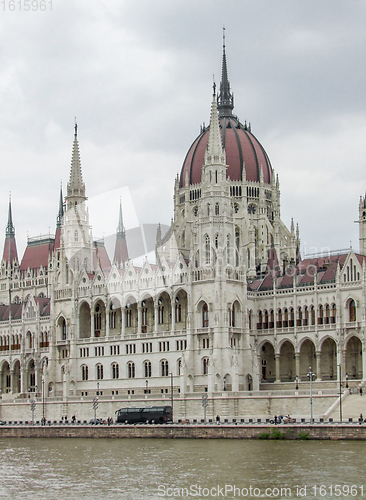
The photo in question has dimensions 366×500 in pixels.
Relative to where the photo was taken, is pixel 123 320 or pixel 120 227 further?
pixel 120 227

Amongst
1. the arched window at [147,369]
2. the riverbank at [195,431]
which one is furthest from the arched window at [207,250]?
the riverbank at [195,431]

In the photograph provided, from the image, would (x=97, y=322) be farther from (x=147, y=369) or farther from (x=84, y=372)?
(x=147, y=369)

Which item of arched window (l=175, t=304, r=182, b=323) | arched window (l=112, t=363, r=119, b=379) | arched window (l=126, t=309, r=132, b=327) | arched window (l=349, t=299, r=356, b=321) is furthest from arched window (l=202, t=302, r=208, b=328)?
arched window (l=349, t=299, r=356, b=321)

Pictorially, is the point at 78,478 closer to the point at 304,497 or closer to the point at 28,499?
the point at 28,499

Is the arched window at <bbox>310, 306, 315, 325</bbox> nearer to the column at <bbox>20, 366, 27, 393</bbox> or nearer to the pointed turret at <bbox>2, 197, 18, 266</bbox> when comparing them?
the column at <bbox>20, 366, 27, 393</bbox>

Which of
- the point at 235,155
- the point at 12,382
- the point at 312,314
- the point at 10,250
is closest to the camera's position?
the point at 312,314

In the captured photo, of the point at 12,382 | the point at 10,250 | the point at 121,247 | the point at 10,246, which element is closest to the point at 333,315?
the point at 12,382
